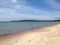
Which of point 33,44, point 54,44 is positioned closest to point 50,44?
point 54,44

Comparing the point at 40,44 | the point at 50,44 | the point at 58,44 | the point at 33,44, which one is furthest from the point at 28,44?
the point at 58,44

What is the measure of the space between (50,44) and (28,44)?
122cm

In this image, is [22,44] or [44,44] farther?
[22,44]

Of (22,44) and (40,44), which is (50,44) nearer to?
(40,44)

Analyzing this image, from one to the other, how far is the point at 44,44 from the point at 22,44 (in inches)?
49.9

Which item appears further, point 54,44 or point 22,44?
point 22,44

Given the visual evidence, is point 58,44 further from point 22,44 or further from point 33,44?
point 22,44

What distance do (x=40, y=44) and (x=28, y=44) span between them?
0.69m

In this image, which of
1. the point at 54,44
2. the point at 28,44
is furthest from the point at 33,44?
the point at 54,44

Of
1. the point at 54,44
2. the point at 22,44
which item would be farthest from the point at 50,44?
the point at 22,44

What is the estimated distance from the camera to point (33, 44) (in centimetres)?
555

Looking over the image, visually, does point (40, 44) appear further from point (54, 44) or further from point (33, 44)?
point (54, 44)

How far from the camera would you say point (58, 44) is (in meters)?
5.30

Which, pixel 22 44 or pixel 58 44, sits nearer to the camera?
pixel 58 44
